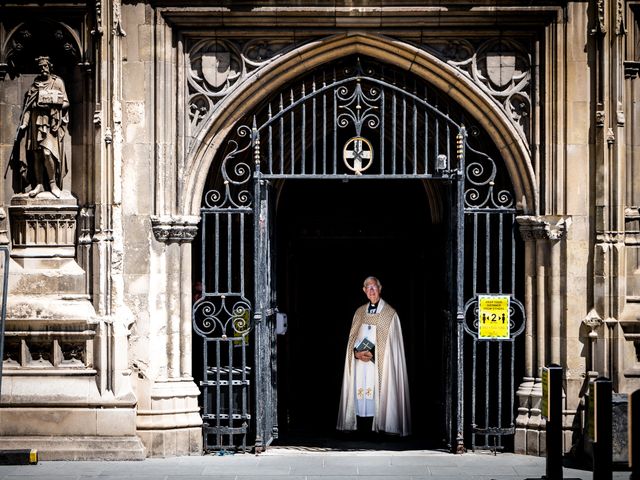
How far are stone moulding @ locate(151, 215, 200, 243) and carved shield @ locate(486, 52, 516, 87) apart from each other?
3337mm

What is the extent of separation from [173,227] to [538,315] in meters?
3.77

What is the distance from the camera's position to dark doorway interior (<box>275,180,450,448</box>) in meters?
15.6

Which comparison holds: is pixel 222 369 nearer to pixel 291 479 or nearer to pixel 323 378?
pixel 291 479

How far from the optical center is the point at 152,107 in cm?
1206

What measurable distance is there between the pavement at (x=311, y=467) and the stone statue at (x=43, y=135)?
2.77m

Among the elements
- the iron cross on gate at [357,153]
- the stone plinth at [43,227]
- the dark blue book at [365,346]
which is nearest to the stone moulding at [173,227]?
the stone plinth at [43,227]

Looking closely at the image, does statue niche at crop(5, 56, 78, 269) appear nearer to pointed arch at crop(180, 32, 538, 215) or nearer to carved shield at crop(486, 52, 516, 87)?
pointed arch at crop(180, 32, 538, 215)

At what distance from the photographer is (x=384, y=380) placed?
1409 centimetres

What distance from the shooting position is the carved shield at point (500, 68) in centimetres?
1224

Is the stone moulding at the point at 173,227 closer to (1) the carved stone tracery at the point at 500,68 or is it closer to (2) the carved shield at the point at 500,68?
(1) the carved stone tracery at the point at 500,68

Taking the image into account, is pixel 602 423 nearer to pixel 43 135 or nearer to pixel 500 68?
pixel 500 68

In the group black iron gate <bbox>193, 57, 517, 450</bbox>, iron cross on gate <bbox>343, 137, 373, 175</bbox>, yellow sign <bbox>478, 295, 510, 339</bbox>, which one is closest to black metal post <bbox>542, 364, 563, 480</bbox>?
black iron gate <bbox>193, 57, 517, 450</bbox>

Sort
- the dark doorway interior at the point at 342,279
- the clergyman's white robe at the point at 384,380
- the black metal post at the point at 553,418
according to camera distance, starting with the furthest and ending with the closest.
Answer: the dark doorway interior at the point at 342,279 → the clergyman's white robe at the point at 384,380 → the black metal post at the point at 553,418

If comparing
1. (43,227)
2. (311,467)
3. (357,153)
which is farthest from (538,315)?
(43,227)
